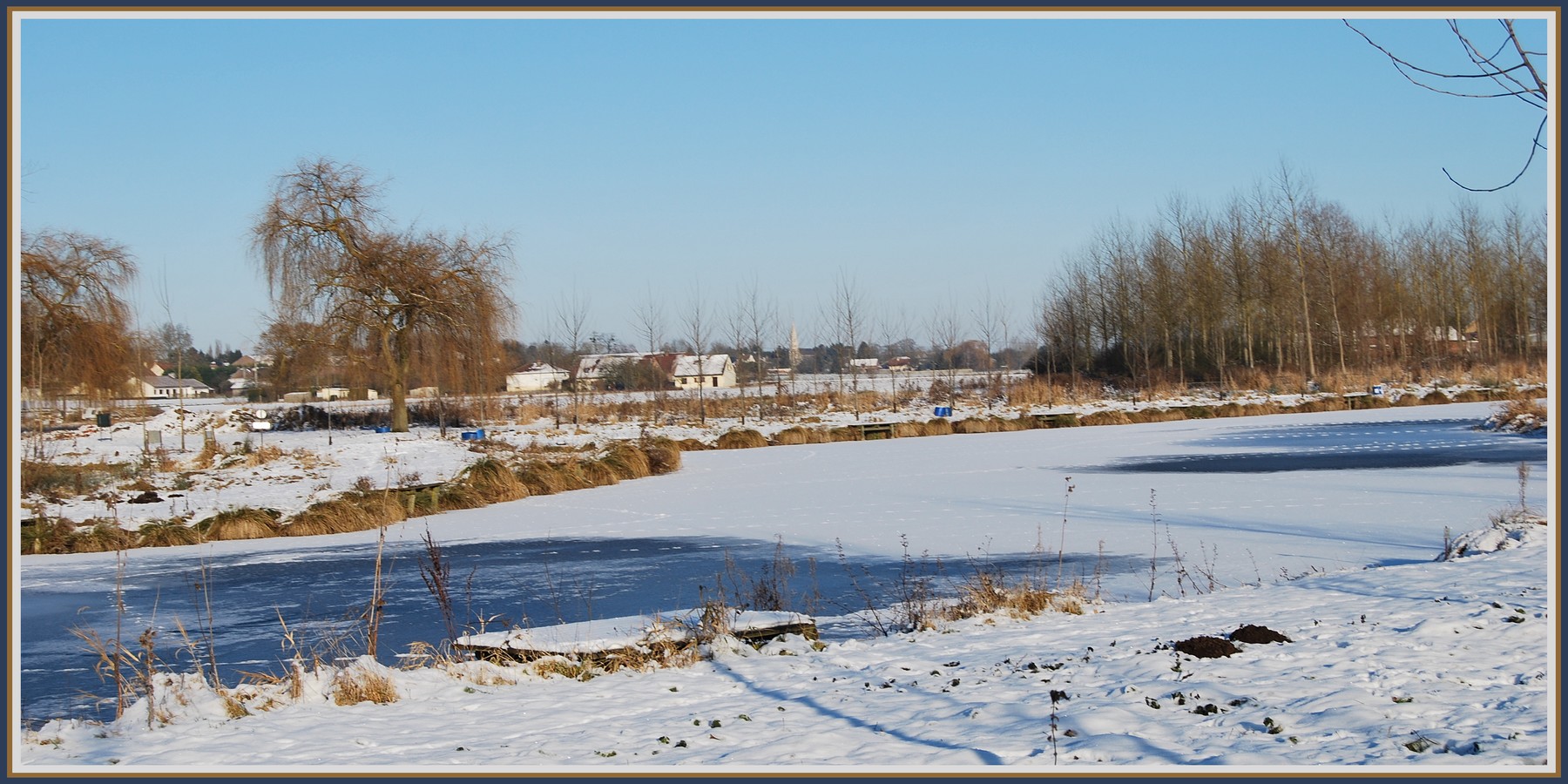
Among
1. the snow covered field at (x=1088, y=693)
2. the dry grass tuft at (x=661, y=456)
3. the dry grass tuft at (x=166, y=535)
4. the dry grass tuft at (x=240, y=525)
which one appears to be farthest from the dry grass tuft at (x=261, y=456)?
the snow covered field at (x=1088, y=693)

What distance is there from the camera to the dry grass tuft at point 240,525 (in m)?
14.6

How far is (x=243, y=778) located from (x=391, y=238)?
25.1 metres

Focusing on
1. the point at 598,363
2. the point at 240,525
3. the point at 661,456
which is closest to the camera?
the point at 240,525

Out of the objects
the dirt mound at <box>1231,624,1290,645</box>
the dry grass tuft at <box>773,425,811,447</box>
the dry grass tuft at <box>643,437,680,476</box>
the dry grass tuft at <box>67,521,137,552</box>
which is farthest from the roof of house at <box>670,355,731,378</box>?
the dirt mound at <box>1231,624,1290,645</box>

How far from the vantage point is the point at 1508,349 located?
50094 millimetres

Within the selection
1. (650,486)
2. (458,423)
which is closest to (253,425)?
(458,423)

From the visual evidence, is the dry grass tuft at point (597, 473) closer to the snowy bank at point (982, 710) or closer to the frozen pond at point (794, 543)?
the frozen pond at point (794, 543)

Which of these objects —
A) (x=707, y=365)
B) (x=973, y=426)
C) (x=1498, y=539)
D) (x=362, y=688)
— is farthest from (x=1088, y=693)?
(x=707, y=365)

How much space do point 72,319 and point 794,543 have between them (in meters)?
19.0

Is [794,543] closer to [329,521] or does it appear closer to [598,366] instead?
[329,521]

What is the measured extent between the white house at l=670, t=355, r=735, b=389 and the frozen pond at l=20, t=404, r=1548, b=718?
46411 millimetres

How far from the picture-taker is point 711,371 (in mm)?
70375

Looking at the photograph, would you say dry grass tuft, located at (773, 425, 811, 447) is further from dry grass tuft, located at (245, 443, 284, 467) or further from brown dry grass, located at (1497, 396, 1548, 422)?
brown dry grass, located at (1497, 396, 1548, 422)

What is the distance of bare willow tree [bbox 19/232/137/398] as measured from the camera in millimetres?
22188
